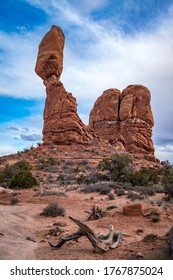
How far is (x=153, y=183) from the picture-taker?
81.8ft

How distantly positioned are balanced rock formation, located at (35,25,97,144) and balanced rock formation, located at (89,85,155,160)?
1048cm

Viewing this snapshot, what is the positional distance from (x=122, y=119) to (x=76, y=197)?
4093 centimetres

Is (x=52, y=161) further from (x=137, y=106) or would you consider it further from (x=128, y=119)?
(x=137, y=106)

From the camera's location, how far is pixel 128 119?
5669 cm

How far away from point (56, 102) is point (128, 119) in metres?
16.1

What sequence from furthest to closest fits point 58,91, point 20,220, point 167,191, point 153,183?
point 58,91 < point 153,183 < point 167,191 < point 20,220

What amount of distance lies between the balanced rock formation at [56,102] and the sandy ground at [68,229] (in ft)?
86.0

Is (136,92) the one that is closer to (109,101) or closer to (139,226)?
(109,101)

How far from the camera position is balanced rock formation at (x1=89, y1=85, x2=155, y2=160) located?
55.1 meters

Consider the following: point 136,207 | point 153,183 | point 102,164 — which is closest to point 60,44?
point 102,164

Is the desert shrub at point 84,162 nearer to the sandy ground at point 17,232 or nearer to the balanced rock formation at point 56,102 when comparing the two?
the balanced rock formation at point 56,102

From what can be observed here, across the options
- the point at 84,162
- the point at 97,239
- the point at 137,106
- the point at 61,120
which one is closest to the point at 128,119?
the point at 137,106
